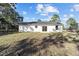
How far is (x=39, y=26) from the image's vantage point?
3861 millimetres

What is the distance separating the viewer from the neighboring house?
380cm

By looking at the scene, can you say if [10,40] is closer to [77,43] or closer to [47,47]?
[47,47]

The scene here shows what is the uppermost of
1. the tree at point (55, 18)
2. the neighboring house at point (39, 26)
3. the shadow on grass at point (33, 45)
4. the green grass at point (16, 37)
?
the tree at point (55, 18)

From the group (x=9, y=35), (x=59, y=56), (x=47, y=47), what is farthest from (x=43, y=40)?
(x=9, y=35)

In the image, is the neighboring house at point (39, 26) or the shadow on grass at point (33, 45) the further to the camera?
the neighboring house at point (39, 26)

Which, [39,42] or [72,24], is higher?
[72,24]

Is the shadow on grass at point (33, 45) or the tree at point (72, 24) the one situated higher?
the tree at point (72, 24)

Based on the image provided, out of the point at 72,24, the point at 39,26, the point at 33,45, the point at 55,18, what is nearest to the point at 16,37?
the point at 33,45

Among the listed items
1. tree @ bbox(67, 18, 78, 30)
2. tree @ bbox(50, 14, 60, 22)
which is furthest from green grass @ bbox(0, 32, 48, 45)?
tree @ bbox(67, 18, 78, 30)

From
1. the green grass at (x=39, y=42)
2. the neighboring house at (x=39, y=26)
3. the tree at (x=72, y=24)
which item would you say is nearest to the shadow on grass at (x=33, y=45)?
the green grass at (x=39, y=42)

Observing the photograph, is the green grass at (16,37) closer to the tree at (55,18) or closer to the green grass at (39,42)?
the green grass at (39,42)

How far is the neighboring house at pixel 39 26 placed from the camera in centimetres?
380

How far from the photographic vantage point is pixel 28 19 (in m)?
3.83

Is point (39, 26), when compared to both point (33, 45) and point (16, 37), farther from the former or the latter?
point (16, 37)
